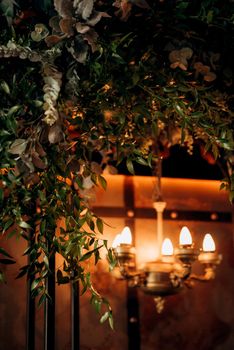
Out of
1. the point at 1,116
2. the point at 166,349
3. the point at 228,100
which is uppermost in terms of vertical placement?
the point at 228,100

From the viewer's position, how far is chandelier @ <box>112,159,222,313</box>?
151 inches

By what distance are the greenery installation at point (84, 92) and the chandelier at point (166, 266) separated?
6.48 ft

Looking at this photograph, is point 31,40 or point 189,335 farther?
point 189,335

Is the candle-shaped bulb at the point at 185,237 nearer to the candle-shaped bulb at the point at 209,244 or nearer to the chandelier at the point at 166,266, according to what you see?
the chandelier at the point at 166,266

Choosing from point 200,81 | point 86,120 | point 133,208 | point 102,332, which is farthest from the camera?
point 133,208

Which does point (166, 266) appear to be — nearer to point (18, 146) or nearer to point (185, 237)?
point (185, 237)

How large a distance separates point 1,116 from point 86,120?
257 mm

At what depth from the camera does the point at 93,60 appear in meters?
1.71

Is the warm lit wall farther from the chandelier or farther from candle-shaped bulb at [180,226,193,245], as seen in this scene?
candle-shaped bulb at [180,226,193,245]

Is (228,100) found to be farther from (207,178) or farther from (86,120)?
(207,178)

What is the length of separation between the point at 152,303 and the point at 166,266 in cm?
42

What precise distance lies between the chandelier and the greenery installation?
1975 mm

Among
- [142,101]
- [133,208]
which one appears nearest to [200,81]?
[142,101]

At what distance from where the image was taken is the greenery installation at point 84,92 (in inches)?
62.1
